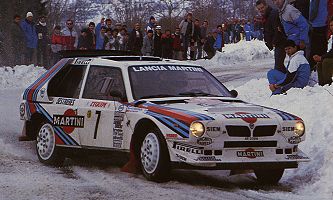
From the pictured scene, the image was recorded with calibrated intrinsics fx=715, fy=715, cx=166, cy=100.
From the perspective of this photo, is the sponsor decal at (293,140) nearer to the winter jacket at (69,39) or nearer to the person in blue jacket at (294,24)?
the person in blue jacket at (294,24)

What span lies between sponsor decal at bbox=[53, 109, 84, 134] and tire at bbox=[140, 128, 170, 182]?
1441 mm

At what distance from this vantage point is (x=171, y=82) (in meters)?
9.25

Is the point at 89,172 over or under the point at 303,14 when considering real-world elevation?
under

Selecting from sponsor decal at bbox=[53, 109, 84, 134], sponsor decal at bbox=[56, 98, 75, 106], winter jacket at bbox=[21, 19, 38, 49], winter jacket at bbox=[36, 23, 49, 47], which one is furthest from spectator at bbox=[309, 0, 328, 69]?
winter jacket at bbox=[36, 23, 49, 47]

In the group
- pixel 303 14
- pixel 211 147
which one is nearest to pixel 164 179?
pixel 211 147

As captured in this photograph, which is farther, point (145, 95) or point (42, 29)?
point (42, 29)

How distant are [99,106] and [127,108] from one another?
0.60m

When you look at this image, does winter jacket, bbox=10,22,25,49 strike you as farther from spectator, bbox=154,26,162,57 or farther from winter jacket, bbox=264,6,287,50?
winter jacket, bbox=264,6,287,50

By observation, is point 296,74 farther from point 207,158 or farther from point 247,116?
point 207,158

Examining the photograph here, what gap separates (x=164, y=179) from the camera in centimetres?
807

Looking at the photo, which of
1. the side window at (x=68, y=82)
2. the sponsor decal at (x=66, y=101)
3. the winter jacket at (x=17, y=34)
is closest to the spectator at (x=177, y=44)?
the winter jacket at (x=17, y=34)

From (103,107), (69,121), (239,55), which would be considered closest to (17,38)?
(239,55)

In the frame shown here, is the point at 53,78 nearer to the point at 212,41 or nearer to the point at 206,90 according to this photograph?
the point at 206,90

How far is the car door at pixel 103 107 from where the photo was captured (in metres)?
8.94
